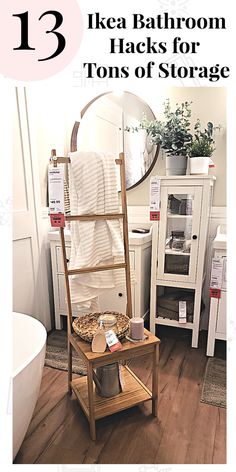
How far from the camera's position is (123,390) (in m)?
1.40

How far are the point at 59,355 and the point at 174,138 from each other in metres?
1.60

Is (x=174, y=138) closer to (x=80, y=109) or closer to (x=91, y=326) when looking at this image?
(x=80, y=109)

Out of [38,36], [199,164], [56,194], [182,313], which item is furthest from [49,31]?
[182,313]

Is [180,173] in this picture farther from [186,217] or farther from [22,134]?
[22,134]

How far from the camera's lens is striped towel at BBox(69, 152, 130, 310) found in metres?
1.31

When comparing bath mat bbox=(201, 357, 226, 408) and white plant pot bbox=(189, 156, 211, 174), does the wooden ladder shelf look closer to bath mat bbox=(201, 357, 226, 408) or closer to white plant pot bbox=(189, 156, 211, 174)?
bath mat bbox=(201, 357, 226, 408)

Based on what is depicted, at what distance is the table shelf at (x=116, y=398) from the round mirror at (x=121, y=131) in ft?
4.48

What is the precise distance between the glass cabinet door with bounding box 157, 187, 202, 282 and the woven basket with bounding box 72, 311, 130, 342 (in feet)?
2.01

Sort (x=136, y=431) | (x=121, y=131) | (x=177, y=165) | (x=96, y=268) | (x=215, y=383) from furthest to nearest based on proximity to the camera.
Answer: (x=121, y=131) → (x=177, y=165) → (x=215, y=383) → (x=96, y=268) → (x=136, y=431)

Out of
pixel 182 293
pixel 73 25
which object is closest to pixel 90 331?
pixel 182 293

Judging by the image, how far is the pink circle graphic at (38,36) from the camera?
94 cm

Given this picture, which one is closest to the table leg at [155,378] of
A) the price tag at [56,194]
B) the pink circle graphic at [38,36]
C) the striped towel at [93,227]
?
the striped towel at [93,227]

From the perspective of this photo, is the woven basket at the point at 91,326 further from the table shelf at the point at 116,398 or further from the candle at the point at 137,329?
the table shelf at the point at 116,398

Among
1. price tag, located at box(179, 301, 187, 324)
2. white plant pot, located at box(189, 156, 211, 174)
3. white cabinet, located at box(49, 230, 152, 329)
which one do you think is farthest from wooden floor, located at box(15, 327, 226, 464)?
white plant pot, located at box(189, 156, 211, 174)
